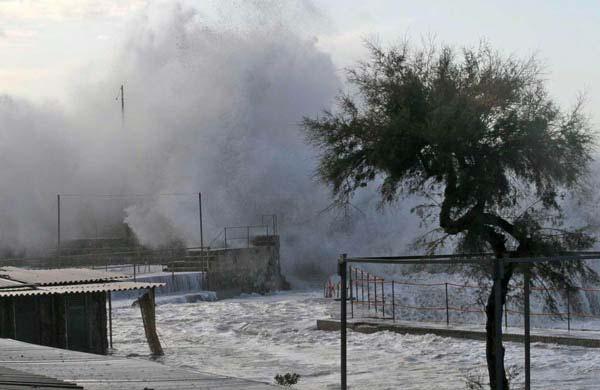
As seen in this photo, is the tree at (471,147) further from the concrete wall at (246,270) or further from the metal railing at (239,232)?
the metal railing at (239,232)

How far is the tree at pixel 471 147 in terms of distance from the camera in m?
14.2

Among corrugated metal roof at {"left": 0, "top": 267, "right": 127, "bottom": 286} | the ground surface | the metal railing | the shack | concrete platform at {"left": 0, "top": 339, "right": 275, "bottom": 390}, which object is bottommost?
the ground surface

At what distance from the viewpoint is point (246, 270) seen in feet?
137

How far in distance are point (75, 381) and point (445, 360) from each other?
14191 millimetres

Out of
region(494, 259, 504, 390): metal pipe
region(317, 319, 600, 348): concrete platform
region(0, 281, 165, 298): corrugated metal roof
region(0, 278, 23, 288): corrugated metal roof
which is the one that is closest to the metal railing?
region(317, 319, 600, 348): concrete platform

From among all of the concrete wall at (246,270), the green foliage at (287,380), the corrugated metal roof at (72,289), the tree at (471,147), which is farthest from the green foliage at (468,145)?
the concrete wall at (246,270)

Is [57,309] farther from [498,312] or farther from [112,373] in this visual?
[112,373]

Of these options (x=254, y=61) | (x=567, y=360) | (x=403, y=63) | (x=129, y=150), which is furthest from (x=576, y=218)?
(x=403, y=63)

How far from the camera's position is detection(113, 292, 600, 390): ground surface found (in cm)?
1775

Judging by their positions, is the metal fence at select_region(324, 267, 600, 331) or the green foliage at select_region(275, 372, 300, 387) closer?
the green foliage at select_region(275, 372, 300, 387)

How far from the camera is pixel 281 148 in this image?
54969 mm

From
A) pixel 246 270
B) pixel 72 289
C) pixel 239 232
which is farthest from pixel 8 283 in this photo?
pixel 239 232

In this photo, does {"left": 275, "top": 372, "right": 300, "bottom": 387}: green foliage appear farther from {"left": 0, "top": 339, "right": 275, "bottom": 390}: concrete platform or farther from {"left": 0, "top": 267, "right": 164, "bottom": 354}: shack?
{"left": 0, "top": 339, "right": 275, "bottom": 390}: concrete platform

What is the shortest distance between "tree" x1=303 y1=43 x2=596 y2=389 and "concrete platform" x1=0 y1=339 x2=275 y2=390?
6662 mm
